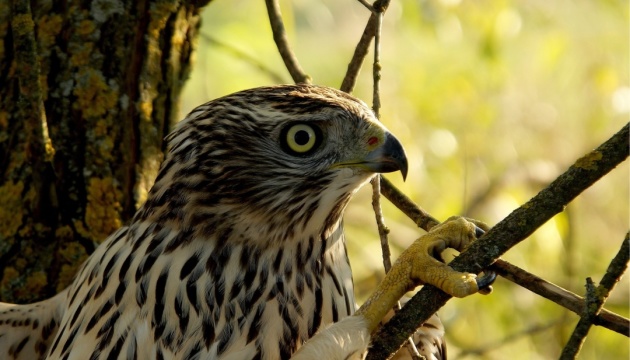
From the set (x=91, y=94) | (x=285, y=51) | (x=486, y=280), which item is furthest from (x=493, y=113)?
(x=486, y=280)

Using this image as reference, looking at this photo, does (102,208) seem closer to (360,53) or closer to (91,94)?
→ (91,94)

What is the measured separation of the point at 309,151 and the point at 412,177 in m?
3.04

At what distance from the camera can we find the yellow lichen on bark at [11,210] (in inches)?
141

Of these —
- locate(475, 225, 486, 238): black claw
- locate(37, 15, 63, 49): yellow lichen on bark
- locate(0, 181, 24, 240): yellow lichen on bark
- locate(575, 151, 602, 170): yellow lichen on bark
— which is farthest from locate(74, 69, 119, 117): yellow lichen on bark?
locate(575, 151, 602, 170): yellow lichen on bark

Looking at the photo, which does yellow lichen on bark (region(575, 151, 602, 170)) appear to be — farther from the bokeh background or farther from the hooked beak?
the bokeh background

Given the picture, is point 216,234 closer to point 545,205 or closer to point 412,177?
point 545,205

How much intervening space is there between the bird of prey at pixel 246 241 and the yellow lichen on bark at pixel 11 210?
0.48 meters

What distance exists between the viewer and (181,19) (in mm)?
3861

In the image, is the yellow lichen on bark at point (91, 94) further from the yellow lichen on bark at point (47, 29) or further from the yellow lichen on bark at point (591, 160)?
the yellow lichen on bark at point (591, 160)

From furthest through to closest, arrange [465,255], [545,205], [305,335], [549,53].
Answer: [549,53] → [305,335] → [465,255] → [545,205]

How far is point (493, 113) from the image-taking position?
21.6 feet

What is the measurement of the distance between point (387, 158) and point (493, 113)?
378 cm

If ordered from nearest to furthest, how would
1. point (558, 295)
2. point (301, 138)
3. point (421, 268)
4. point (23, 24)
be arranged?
point (558, 295), point (421, 268), point (301, 138), point (23, 24)

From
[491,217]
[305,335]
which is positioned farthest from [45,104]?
[491,217]
